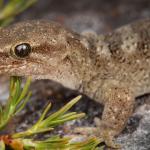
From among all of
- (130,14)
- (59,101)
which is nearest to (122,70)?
(59,101)

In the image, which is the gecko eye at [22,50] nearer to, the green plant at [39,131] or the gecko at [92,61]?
the gecko at [92,61]

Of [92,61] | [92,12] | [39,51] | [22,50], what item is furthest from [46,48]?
[92,12]

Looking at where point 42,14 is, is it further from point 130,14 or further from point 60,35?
point 60,35

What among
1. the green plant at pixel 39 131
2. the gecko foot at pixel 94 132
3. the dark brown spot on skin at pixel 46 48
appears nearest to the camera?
the green plant at pixel 39 131

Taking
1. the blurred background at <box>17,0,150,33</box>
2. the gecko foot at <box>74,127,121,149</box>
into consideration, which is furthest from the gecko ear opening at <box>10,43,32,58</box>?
the blurred background at <box>17,0,150,33</box>

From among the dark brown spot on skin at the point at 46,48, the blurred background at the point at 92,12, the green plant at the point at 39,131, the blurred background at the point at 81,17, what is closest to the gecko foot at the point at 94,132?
the blurred background at the point at 81,17

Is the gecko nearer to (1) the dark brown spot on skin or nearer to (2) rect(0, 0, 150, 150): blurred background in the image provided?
(1) the dark brown spot on skin

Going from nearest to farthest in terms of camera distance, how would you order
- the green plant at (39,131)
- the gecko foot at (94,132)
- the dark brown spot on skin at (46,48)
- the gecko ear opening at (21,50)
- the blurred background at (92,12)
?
the green plant at (39,131), the gecko foot at (94,132), the gecko ear opening at (21,50), the dark brown spot on skin at (46,48), the blurred background at (92,12)
